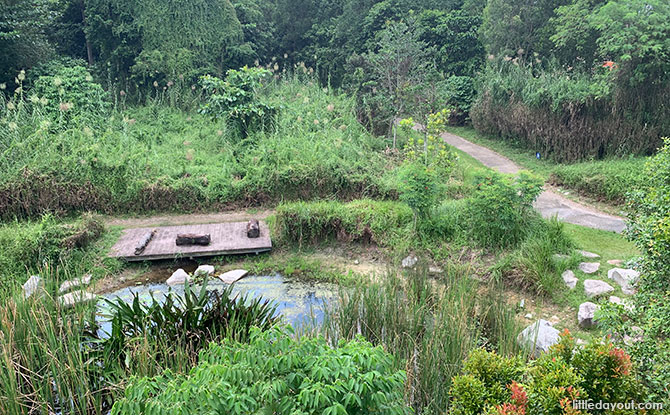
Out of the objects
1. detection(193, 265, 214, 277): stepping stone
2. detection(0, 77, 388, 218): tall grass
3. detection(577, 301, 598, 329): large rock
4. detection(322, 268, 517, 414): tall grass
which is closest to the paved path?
detection(577, 301, 598, 329): large rock

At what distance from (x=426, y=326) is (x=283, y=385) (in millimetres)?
2280

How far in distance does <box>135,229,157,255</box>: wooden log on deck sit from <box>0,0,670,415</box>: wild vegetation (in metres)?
0.31

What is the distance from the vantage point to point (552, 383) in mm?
2367

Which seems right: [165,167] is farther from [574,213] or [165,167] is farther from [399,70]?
[574,213]

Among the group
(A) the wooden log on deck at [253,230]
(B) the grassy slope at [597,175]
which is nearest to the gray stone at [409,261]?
(A) the wooden log on deck at [253,230]

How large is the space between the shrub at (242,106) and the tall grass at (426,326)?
7.11 metres

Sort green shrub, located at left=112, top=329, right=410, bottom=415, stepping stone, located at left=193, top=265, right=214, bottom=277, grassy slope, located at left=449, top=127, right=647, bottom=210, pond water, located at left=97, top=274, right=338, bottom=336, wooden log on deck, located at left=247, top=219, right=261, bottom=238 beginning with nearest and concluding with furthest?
green shrub, located at left=112, top=329, right=410, bottom=415, pond water, located at left=97, top=274, right=338, bottom=336, stepping stone, located at left=193, top=265, right=214, bottom=277, wooden log on deck, located at left=247, top=219, right=261, bottom=238, grassy slope, located at left=449, top=127, right=647, bottom=210

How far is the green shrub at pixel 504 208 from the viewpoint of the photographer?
675 cm

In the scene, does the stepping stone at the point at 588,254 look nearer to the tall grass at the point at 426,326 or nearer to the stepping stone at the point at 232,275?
the tall grass at the point at 426,326

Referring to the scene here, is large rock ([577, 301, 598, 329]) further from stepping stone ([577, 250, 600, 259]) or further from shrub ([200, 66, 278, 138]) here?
shrub ([200, 66, 278, 138])

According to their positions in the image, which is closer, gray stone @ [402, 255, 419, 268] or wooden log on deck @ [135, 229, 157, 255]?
gray stone @ [402, 255, 419, 268]

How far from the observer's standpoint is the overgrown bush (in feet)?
7.58

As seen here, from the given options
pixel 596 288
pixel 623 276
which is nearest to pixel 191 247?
pixel 596 288

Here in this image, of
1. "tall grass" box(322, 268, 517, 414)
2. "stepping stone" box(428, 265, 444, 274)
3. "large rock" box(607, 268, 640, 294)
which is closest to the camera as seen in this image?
"tall grass" box(322, 268, 517, 414)
